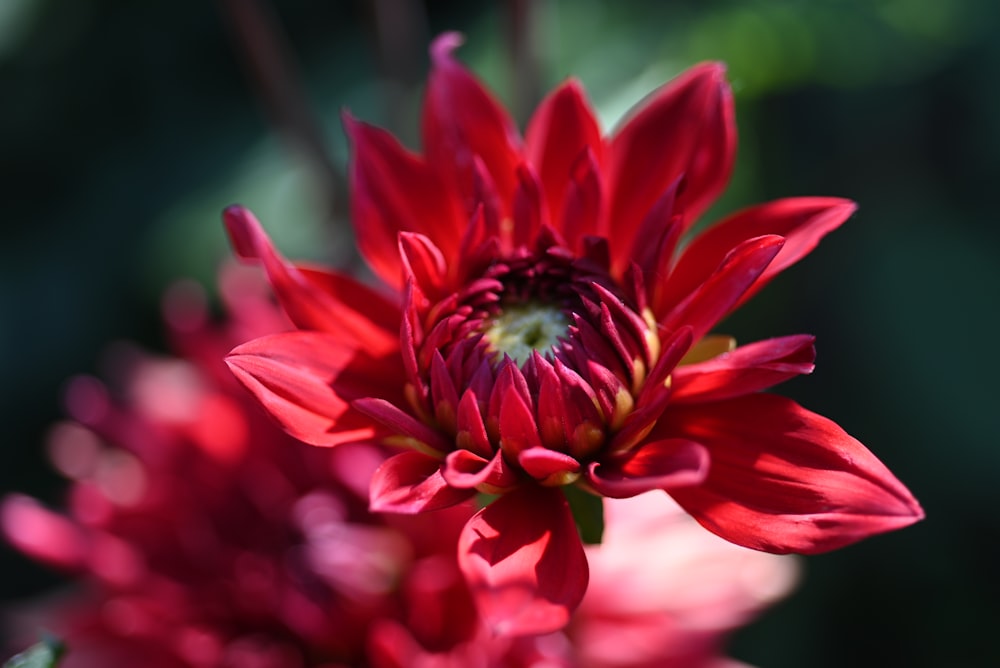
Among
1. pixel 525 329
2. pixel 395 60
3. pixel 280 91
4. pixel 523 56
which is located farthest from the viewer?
pixel 395 60

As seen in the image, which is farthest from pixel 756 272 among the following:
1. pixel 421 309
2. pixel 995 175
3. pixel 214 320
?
pixel 214 320

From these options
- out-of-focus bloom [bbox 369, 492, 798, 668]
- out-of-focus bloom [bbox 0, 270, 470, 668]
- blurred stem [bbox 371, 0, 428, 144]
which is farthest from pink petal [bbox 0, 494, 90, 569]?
blurred stem [bbox 371, 0, 428, 144]

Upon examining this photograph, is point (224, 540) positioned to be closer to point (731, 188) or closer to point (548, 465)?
point (548, 465)

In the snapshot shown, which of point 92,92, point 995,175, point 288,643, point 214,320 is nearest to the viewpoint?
point 288,643

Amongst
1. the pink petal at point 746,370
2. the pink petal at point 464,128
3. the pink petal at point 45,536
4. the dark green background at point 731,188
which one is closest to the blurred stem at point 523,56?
the dark green background at point 731,188

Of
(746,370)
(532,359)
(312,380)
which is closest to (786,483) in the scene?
(746,370)

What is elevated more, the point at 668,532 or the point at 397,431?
the point at 397,431

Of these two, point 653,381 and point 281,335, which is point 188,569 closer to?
point 281,335
